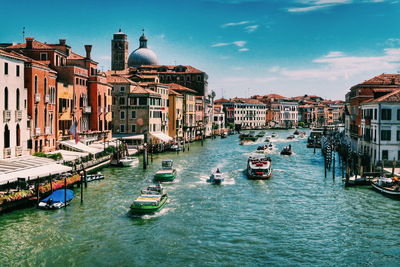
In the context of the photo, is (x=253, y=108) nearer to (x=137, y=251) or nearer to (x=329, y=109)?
(x=329, y=109)

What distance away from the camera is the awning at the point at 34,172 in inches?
1033

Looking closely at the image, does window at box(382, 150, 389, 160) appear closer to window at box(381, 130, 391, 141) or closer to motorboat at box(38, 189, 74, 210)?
window at box(381, 130, 391, 141)

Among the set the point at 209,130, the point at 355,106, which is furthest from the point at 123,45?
the point at 355,106

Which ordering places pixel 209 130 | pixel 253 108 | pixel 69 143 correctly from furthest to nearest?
pixel 253 108 < pixel 209 130 < pixel 69 143

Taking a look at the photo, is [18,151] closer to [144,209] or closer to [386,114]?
[144,209]

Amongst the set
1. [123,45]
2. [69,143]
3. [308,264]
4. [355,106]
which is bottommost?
[308,264]

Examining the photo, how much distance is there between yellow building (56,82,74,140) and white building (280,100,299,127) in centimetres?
12303

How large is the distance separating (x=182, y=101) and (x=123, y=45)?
38915 mm

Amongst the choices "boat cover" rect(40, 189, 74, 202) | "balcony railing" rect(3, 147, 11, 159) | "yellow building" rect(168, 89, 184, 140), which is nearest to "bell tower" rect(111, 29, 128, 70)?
"yellow building" rect(168, 89, 184, 140)

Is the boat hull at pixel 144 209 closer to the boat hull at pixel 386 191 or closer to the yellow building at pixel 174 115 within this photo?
the boat hull at pixel 386 191

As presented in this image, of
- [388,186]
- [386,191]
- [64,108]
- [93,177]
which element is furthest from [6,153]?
[388,186]

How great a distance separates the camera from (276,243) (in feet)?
70.3

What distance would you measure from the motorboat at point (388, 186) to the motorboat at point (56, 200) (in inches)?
797

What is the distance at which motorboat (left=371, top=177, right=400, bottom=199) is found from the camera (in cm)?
2973
